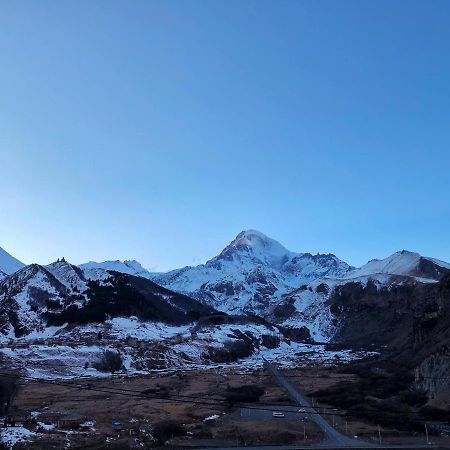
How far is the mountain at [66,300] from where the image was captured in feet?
474

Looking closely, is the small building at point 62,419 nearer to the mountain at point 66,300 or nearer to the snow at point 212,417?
the snow at point 212,417

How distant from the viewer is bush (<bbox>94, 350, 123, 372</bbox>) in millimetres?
99688

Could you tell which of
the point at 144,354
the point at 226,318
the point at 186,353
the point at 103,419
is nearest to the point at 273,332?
the point at 226,318

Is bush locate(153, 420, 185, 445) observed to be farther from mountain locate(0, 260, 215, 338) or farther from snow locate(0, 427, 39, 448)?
mountain locate(0, 260, 215, 338)

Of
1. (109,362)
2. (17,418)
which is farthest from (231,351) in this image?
(17,418)

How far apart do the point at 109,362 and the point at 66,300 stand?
62416 mm

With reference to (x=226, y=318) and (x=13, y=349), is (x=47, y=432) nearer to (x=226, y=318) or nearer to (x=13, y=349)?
(x=13, y=349)

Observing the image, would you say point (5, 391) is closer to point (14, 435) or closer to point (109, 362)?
point (14, 435)

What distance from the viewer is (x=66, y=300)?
159m

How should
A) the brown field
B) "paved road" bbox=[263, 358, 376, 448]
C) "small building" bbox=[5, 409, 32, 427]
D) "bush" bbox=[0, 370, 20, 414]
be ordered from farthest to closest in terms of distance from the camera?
"bush" bbox=[0, 370, 20, 414]
"small building" bbox=[5, 409, 32, 427]
the brown field
"paved road" bbox=[263, 358, 376, 448]

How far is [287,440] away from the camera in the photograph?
4356 cm

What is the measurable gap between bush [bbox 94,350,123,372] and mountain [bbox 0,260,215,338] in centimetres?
4152

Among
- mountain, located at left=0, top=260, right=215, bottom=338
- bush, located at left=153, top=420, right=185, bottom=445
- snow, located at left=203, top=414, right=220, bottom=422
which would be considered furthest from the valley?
mountain, located at left=0, top=260, right=215, bottom=338

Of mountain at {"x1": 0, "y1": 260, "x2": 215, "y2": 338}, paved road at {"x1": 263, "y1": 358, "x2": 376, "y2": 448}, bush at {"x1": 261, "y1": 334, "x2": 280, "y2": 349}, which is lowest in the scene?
paved road at {"x1": 263, "y1": 358, "x2": 376, "y2": 448}
